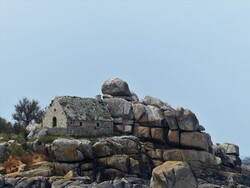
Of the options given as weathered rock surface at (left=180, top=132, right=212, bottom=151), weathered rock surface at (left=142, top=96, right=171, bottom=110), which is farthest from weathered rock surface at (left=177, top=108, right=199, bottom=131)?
weathered rock surface at (left=142, top=96, right=171, bottom=110)

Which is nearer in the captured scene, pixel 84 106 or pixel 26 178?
pixel 26 178

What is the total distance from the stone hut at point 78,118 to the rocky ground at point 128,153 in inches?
58.6

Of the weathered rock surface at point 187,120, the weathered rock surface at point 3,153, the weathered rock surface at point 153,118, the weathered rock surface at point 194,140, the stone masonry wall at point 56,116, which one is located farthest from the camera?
the weathered rock surface at point 187,120

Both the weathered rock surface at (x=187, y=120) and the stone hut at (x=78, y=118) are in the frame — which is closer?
the stone hut at (x=78, y=118)

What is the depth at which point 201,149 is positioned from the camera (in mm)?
65375

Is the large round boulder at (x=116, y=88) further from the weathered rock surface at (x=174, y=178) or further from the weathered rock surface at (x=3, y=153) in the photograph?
the weathered rock surface at (x=174, y=178)

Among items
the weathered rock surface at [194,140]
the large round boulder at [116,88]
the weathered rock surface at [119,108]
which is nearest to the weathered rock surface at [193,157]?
the weathered rock surface at [194,140]

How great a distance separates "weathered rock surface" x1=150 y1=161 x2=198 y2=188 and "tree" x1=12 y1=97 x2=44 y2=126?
47.3 meters

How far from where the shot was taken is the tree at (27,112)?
7950cm

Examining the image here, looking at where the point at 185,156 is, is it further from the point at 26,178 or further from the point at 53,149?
the point at 26,178

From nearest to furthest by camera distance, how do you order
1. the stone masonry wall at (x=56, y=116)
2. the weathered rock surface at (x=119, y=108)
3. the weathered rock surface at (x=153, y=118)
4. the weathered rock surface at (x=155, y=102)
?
the stone masonry wall at (x=56, y=116) → the weathered rock surface at (x=153, y=118) → the weathered rock surface at (x=119, y=108) → the weathered rock surface at (x=155, y=102)

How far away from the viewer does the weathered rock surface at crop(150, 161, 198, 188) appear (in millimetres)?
34094

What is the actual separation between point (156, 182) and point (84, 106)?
3289 cm

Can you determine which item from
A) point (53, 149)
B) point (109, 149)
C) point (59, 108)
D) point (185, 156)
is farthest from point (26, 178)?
point (185, 156)
